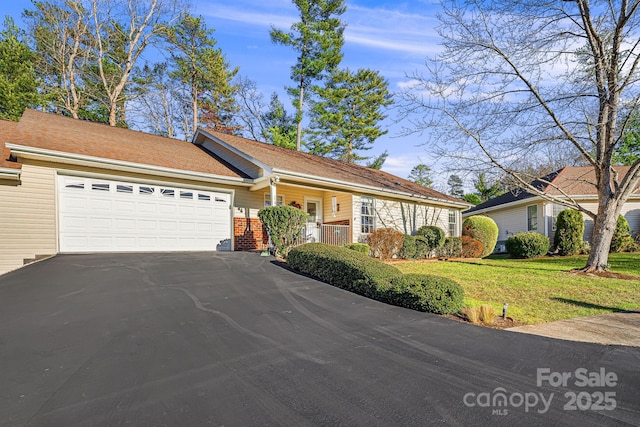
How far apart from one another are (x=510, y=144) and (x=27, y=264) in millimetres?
13809

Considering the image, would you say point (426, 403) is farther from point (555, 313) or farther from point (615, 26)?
point (615, 26)

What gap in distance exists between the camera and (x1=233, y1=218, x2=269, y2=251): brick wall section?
11.1m

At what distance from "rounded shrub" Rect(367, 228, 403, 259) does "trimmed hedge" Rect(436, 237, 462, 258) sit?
362 cm

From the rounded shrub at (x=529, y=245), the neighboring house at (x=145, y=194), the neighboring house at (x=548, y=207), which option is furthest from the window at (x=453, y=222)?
the neighboring house at (x=145, y=194)

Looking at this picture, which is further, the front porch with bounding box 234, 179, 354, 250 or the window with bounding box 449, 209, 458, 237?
the window with bounding box 449, 209, 458, 237

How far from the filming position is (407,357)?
3152 mm

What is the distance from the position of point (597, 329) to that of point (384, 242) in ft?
23.8

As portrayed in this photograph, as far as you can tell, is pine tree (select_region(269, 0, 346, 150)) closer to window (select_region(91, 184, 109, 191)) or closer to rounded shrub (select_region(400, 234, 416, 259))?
rounded shrub (select_region(400, 234, 416, 259))

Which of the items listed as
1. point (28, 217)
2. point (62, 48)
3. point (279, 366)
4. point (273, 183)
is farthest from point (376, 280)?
point (62, 48)

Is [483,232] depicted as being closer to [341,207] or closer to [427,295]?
[341,207]

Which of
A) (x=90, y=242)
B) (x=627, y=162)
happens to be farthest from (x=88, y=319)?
(x=627, y=162)

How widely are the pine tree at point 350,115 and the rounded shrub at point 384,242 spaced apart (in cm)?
1539

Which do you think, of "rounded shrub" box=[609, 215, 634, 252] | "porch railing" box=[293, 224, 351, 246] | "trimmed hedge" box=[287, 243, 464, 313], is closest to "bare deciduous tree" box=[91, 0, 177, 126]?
"porch railing" box=[293, 224, 351, 246]

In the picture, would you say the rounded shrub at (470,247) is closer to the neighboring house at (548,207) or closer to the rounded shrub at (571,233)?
the neighboring house at (548,207)
